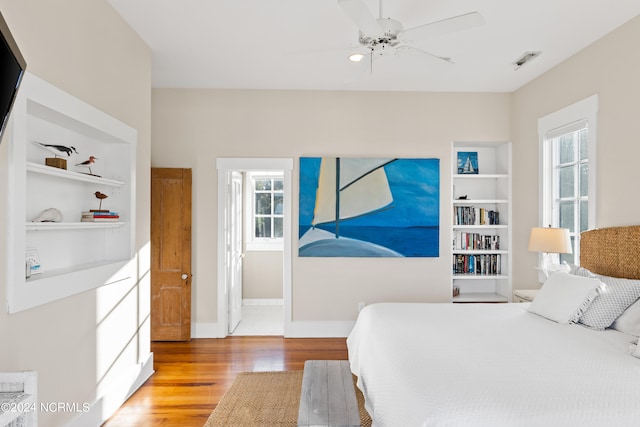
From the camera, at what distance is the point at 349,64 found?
3.54m

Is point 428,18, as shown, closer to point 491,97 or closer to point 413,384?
point 491,97

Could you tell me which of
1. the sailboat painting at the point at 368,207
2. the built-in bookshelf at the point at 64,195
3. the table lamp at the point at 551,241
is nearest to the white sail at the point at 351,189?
the sailboat painting at the point at 368,207

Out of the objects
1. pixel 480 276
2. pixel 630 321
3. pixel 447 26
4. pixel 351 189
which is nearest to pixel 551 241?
pixel 630 321

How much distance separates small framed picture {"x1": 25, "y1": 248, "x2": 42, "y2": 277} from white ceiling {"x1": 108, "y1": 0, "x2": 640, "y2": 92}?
174 cm

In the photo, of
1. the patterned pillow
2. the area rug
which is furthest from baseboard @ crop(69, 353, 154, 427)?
the patterned pillow

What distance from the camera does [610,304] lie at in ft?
7.89

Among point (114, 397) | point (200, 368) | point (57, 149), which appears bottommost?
point (200, 368)

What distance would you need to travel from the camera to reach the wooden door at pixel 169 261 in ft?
13.4

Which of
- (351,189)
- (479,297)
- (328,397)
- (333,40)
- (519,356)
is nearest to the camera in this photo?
(519,356)

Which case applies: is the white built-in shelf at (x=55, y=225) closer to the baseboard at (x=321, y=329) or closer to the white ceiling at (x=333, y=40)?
the white ceiling at (x=333, y=40)

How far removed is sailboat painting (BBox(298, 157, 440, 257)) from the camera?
13.9 ft

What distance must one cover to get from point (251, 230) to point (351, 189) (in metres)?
2.21

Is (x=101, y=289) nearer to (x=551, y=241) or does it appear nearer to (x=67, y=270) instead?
(x=67, y=270)

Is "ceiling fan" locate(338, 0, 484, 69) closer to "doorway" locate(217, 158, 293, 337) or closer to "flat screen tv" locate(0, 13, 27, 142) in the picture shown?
"flat screen tv" locate(0, 13, 27, 142)
